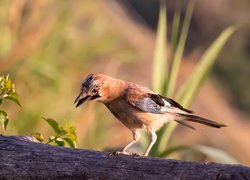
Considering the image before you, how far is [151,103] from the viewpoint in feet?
13.8

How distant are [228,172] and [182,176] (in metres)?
0.16

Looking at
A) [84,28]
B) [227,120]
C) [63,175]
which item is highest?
[63,175]

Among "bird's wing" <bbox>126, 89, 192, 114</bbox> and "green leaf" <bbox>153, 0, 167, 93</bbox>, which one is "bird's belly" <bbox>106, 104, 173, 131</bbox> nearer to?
"bird's wing" <bbox>126, 89, 192, 114</bbox>

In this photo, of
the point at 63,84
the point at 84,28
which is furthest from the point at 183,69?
the point at 63,84

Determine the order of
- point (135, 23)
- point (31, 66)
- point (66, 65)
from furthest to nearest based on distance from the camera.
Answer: point (135, 23), point (66, 65), point (31, 66)

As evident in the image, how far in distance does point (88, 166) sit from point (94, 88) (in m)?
0.77

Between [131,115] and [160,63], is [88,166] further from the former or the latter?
[160,63]

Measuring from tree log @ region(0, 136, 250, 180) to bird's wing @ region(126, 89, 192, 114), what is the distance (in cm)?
91

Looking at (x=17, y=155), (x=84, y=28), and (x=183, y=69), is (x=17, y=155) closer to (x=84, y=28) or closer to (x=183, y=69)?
(x=84, y=28)

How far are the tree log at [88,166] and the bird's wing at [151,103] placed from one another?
2.98ft

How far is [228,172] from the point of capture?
3.02m

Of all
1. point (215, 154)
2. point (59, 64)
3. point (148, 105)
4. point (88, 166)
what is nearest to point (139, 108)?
point (148, 105)

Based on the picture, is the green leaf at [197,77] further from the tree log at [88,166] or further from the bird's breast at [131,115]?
the tree log at [88,166]

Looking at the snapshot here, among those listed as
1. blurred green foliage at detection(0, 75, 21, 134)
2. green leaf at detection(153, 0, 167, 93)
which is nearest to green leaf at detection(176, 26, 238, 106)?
green leaf at detection(153, 0, 167, 93)
